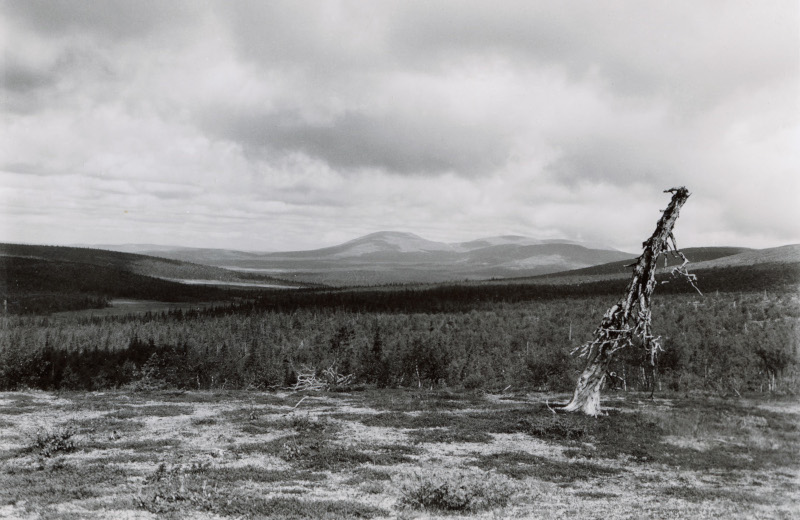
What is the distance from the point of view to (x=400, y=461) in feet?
63.2

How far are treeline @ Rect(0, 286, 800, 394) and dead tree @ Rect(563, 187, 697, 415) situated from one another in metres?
29.5

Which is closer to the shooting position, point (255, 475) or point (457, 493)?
point (457, 493)

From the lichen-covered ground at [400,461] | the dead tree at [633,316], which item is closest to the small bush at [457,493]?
the lichen-covered ground at [400,461]

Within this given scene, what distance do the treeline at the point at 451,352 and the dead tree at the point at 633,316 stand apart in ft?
96.6

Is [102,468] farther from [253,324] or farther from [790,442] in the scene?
[253,324]

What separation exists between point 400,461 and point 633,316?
15.6 metres

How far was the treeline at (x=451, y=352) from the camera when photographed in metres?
73.6

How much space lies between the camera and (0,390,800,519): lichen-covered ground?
14047mm

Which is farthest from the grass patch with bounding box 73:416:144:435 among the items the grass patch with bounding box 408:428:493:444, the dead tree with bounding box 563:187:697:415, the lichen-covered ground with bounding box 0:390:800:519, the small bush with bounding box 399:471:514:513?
the dead tree with bounding box 563:187:697:415

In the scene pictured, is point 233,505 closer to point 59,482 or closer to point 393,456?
point 59,482

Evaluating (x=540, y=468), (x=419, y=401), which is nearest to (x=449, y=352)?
(x=419, y=401)

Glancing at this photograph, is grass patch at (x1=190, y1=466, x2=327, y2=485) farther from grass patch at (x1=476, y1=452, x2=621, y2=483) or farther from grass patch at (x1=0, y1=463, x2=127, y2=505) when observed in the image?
grass patch at (x1=476, y1=452, x2=621, y2=483)

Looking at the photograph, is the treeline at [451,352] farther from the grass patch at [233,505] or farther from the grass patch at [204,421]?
the grass patch at [233,505]

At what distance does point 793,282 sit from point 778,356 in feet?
239
